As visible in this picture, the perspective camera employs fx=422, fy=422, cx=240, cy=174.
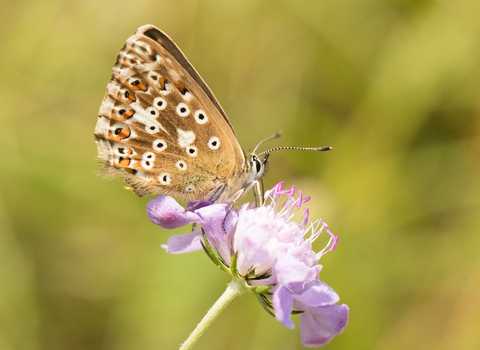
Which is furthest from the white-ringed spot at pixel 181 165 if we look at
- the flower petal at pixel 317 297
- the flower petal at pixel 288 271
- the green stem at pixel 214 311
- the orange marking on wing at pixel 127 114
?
the flower petal at pixel 317 297

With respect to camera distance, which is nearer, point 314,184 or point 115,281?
point 115,281

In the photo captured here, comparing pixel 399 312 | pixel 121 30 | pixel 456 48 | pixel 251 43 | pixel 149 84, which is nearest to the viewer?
pixel 149 84

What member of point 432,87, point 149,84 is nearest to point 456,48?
point 432,87

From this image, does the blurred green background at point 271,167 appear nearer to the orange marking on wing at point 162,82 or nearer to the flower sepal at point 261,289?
the flower sepal at point 261,289

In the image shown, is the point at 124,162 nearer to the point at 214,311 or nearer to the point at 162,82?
the point at 162,82

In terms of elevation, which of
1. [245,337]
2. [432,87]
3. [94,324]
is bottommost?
[94,324]

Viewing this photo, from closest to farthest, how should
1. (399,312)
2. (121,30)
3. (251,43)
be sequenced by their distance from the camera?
(399,312)
(121,30)
(251,43)

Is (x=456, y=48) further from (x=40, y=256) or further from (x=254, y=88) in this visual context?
(x=40, y=256)

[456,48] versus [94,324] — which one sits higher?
[456,48]

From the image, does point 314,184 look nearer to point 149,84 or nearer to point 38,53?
point 149,84
